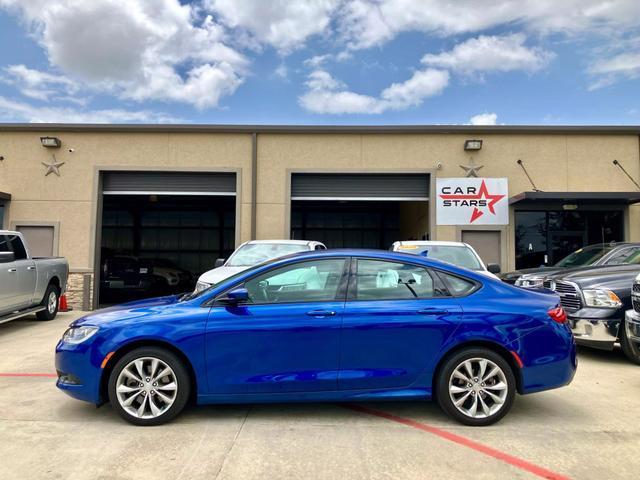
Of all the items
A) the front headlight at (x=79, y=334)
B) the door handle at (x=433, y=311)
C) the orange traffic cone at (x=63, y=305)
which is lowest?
the orange traffic cone at (x=63, y=305)

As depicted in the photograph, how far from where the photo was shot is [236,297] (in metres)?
3.84

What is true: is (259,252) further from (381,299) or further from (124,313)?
(381,299)

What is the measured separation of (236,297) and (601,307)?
205 inches

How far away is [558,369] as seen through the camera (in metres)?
3.94

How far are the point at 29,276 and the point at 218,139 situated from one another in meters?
5.80

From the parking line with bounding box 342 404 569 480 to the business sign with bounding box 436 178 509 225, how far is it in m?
8.63

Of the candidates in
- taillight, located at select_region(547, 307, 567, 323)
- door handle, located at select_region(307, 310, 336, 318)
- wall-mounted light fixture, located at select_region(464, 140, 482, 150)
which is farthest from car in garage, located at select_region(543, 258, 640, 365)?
wall-mounted light fixture, located at select_region(464, 140, 482, 150)

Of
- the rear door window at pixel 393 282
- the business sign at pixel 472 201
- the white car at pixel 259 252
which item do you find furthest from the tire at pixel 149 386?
the business sign at pixel 472 201

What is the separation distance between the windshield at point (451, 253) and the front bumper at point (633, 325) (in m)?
2.97

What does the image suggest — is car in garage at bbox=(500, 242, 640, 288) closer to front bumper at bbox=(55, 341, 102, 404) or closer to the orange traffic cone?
front bumper at bbox=(55, 341, 102, 404)

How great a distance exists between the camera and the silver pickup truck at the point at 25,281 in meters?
8.04

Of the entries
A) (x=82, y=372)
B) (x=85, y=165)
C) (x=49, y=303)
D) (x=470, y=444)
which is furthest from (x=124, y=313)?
(x=85, y=165)

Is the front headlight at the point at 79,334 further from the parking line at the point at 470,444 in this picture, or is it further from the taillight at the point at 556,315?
the taillight at the point at 556,315

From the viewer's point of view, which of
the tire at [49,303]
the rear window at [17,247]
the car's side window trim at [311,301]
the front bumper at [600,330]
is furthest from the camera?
the tire at [49,303]
